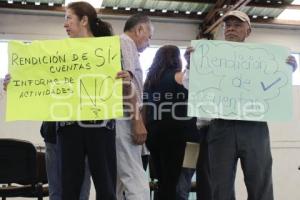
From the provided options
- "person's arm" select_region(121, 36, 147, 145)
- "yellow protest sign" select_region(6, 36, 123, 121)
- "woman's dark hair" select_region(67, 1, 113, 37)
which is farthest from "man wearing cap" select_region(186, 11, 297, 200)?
"woman's dark hair" select_region(67, 1, 113, 37)

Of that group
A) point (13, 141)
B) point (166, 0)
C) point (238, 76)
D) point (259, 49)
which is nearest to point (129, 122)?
point (238, 76)

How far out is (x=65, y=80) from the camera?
203 centimetres

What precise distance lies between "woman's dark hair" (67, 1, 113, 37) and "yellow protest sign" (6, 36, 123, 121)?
0.13 meters

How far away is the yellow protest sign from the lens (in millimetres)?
1975

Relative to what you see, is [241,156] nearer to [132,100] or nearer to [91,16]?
[132,100]

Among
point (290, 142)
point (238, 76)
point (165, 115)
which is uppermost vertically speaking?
point (238, 76)

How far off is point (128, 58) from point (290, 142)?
4.33 metres

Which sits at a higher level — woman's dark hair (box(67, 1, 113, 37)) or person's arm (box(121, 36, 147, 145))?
woman's dark hair (box(67, 1, 113, 37))

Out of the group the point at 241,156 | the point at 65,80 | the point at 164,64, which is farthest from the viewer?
the point at 164,64

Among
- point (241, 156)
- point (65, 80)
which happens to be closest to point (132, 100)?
point (65, 80)

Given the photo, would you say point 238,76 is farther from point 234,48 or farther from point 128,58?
point 128,58

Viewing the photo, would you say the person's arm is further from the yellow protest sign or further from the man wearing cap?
the man wearing cap

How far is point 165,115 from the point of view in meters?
2.79

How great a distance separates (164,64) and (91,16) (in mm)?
886
